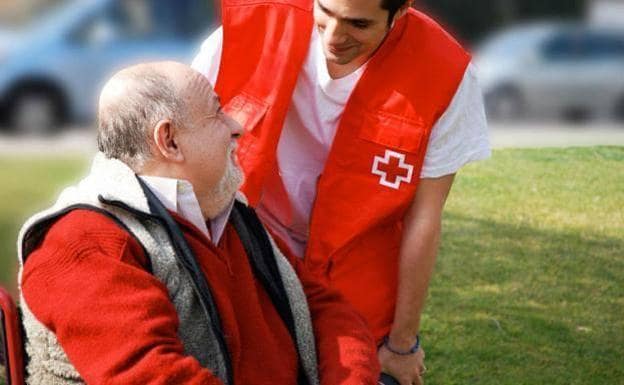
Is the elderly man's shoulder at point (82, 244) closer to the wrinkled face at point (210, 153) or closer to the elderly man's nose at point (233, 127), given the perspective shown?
the wrinkled face at point (210, 153)

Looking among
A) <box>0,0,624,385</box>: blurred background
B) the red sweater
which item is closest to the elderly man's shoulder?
the red sweater

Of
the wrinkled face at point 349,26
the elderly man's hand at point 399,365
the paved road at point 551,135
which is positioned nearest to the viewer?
the wrinkled face at point 349,26

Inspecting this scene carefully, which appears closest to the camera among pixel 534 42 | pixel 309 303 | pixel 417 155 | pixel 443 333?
pixel 309 303

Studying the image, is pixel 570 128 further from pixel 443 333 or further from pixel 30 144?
pixel 30 144

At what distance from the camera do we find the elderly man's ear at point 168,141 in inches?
77.3

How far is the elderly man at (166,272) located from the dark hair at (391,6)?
0.45 metres

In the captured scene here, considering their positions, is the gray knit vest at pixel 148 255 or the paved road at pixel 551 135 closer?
the gray knit vest at pixel 148 255

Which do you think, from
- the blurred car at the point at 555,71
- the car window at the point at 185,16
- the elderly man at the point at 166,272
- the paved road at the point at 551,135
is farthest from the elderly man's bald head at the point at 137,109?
the car window at the point at 185,16

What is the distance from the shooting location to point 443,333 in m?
3.55

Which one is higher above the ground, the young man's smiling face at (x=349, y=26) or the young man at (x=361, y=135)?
the young man's smiling face at (x=349, y=26)

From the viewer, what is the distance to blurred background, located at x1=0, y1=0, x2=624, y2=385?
3141 mm

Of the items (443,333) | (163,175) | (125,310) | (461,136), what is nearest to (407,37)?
(461,136)

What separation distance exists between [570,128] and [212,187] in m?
1.48

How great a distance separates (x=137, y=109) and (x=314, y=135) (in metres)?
0.73
